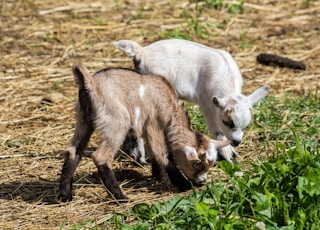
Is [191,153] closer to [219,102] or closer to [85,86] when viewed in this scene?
[219,102]

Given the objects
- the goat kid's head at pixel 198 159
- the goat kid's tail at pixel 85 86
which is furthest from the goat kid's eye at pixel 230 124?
the goat kid's tail at pixel 85 86

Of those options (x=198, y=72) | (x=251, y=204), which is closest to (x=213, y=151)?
(x=251, y=204)

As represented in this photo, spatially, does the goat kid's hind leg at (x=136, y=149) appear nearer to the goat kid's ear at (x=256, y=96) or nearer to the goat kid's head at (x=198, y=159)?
the goat kid's head at (x=198, y=159)

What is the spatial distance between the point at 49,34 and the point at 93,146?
3.45m

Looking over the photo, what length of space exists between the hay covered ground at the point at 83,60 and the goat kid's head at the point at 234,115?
385 millimetres

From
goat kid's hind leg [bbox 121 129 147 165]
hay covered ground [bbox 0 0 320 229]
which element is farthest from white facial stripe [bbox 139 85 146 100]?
goat kid's hind leg [bbox 121 129 147 165]

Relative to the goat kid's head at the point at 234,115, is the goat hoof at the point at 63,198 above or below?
below

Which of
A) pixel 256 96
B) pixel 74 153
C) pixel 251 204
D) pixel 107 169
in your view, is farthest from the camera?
pixel 256 96

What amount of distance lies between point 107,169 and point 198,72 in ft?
6.54

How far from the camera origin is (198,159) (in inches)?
269

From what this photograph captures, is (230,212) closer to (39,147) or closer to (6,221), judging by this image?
(6,221)

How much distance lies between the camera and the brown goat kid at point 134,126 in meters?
6.67

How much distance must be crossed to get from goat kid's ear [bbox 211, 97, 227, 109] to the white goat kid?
0.34ft

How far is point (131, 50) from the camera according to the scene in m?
8.23
